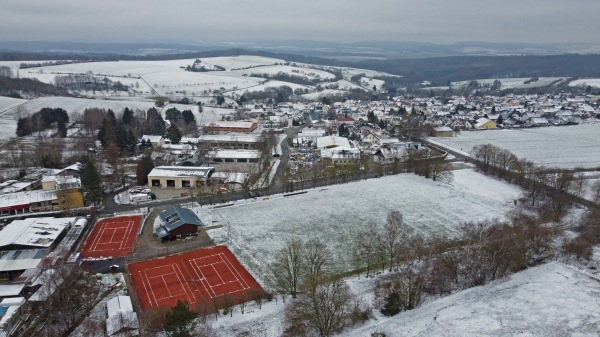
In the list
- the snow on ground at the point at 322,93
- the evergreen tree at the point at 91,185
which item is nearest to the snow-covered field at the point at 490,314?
the evergreen tree at the point at 91,185

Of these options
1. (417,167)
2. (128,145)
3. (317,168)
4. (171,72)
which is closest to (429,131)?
(417,167)

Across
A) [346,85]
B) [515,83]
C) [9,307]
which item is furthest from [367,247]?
[515,83]

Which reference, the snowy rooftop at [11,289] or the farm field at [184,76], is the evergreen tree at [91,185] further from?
the farm field at [184,76]

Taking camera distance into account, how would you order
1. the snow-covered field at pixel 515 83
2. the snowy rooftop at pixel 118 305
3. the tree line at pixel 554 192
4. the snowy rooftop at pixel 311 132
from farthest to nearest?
the snow-covered field at pixel 515 83, the snowy rooftop at pixel 311 132, the tree line at pixel 554 192, the snowy rooftop at pixel 118 305

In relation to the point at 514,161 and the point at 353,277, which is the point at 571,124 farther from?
the point at 353,277

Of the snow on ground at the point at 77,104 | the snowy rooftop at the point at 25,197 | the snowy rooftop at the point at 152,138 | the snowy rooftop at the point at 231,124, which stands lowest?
the snowy rooftop at the point at 25,197

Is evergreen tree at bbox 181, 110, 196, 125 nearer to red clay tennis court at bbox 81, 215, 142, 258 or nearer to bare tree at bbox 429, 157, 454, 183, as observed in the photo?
red clay tennis court at bbox 81, 215, 142, 258
